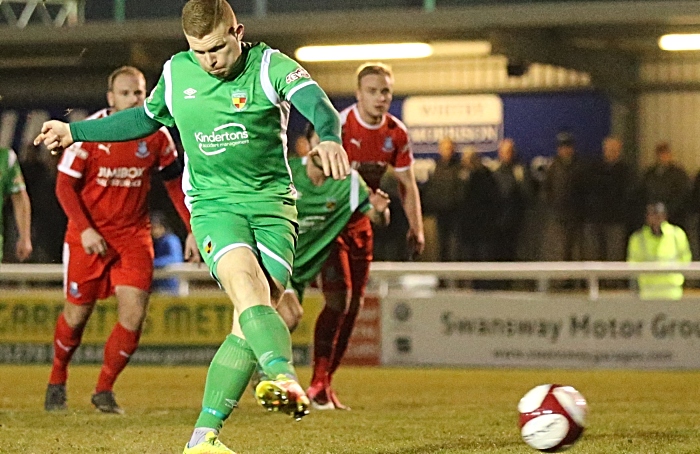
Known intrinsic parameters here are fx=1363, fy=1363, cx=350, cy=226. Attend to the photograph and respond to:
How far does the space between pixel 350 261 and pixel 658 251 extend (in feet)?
23.1

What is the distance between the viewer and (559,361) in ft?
47.8

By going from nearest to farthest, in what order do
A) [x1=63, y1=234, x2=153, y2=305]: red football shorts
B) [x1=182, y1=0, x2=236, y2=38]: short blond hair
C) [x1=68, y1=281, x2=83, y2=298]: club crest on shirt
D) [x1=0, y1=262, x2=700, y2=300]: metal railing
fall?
[x1=182, y1=0, x2=236, y2=38]: short blond hair → [x1=63, y1=234, x2=153, y2=305]: red football shorts → [x1=68, y1=281, x2=83, y2=298]: club crest on shirt → [x1=0, y1=262, x2=700, y2=300]: metal railing

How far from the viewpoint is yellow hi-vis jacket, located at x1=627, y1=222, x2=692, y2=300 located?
15.3 meters

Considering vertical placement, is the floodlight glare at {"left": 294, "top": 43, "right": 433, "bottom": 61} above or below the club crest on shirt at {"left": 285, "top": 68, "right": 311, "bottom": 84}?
above

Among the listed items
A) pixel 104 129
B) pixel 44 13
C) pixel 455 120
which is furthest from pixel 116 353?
pixel 455 120

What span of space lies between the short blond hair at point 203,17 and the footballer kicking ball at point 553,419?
85.9 inches

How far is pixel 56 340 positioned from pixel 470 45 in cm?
1096

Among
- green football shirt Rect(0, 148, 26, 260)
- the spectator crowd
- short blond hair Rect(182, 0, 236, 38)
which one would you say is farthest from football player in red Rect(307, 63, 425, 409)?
the spectator crowd

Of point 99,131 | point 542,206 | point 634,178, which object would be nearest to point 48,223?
point 542,206

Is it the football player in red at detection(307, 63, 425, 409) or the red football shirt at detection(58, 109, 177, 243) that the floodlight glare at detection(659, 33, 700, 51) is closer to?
the football player in red at detection(307, 63, 425, 409)

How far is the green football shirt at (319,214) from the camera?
30.1 feet

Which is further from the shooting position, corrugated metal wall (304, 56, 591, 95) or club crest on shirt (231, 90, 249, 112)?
corrugated metal wall (304, 56, 591, 95)

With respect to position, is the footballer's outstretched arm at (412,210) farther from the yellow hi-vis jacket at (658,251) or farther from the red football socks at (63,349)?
the yellow hi-vis jacket at (658,251)

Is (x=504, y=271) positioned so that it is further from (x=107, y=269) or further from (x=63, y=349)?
(x=63, y=349)
